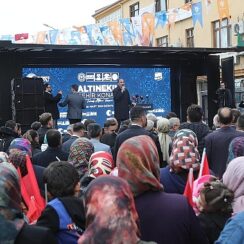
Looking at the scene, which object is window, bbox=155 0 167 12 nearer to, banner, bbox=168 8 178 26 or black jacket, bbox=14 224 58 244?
banner, bbox=168 8 178 26

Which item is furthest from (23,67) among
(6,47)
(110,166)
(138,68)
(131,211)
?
(131,211)

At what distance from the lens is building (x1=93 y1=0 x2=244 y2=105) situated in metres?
25.2

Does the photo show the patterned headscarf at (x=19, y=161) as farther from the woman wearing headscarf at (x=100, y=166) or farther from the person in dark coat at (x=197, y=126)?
A: the person in dark coat at (x=197, y=126)

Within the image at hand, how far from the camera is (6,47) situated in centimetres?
1320

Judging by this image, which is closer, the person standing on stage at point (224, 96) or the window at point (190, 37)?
the person standing on stage at point (224, 96)

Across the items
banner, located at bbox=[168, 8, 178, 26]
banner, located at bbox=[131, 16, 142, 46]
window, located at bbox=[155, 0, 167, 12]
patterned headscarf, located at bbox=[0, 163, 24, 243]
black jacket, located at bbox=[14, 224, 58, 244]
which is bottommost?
black jacket, located at bbox=[14, 224, 58, 244]

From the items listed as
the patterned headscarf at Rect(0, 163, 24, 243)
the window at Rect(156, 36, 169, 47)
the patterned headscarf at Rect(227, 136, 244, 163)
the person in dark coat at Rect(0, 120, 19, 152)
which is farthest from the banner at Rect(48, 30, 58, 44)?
the patterned headscarf at Rect(0, 163, 24, 243)

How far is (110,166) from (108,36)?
22817 mm

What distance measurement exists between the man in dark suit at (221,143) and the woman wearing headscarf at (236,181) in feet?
7.95

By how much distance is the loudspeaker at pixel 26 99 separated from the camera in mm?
13492

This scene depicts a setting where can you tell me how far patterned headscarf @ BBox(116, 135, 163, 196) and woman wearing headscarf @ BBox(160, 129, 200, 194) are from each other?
1.20 metres

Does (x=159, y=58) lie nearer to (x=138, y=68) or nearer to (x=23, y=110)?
(x=138, y=68)

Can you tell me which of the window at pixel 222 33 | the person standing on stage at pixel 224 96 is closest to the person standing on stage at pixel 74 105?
the person standing on stage at pixel 224 96

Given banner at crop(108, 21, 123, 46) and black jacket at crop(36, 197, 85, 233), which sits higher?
banner at crop(108, 21, 123, 46)
